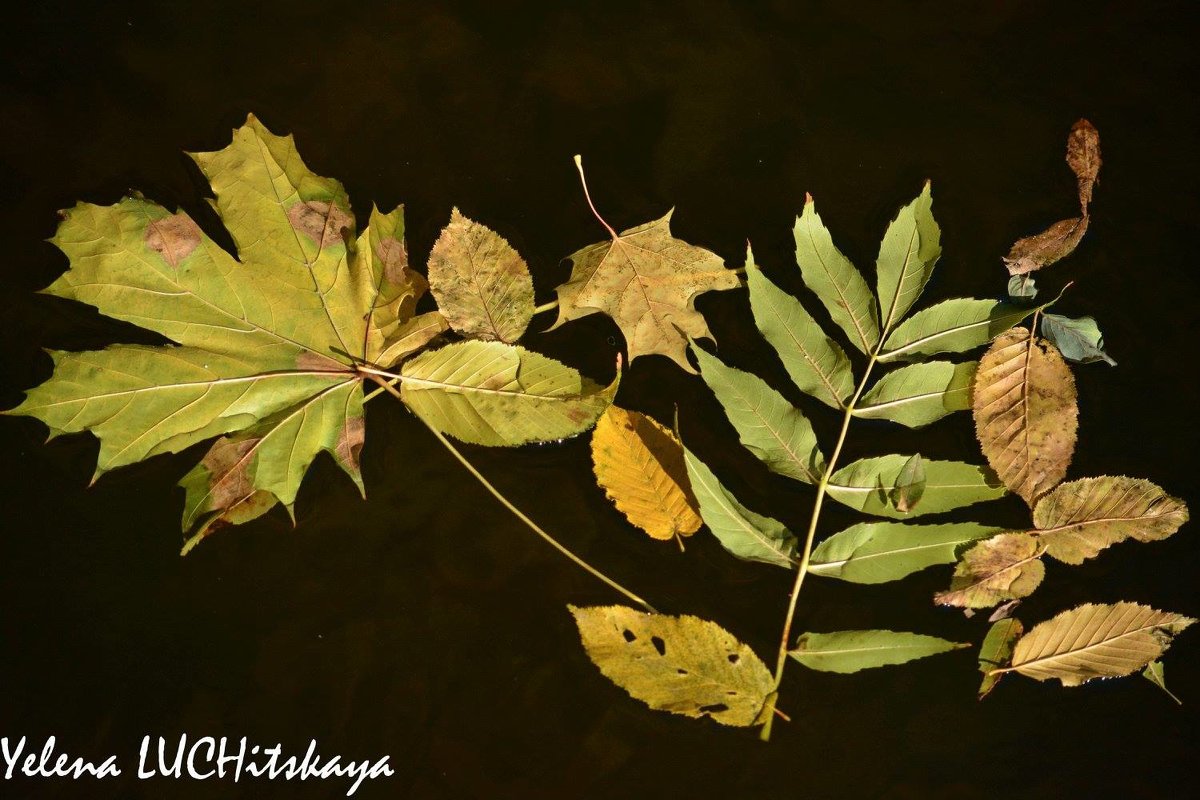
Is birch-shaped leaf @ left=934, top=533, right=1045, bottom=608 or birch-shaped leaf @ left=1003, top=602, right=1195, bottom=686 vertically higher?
birch-shaped leaf @ left=934, top=533, right=1045, bottom=608

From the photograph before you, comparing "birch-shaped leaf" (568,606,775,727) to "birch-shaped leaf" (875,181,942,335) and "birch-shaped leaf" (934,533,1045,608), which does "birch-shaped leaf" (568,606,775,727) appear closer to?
"birch-shaped leaf" (934,533,1045,608)

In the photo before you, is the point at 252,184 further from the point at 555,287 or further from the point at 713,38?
the point at 713,38

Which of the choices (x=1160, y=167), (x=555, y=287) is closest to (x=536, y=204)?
(x=555, y=287)

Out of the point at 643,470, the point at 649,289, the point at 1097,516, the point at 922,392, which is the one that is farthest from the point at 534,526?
the point at 1097,516

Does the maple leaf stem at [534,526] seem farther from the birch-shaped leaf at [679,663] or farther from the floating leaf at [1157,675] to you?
the floating leaf at [1157,675]

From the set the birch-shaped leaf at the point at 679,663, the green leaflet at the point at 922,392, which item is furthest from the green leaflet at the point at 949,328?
the birch-shaped leaf at the point at 679,663

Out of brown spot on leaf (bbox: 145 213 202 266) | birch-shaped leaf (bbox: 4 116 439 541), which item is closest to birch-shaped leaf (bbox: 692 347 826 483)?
birch-shaped leaf (bbox: 4 116 439 541)
